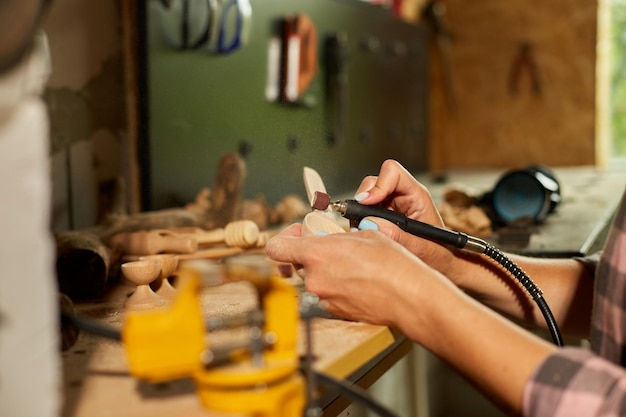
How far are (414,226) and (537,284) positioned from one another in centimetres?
21

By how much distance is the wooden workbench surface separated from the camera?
0.53m

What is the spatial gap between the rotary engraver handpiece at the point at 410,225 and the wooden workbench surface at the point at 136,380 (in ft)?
0.56

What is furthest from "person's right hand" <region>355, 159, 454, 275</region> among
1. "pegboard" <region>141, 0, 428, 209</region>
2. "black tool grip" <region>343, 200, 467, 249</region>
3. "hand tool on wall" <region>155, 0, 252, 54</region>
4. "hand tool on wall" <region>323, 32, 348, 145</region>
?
"hand tool on wall" <region>323, 32, 348, 145</region>

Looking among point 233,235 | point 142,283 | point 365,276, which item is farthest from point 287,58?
Result: point 365,276

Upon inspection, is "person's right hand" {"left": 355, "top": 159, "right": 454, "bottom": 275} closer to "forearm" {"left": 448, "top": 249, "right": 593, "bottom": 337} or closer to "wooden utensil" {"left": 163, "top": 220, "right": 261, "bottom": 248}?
"forearm" {"left": 448, "top": 249, "right": 593, "bottom": 337}

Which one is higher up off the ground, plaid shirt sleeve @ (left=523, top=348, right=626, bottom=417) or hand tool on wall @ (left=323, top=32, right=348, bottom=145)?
hand tool on wall @ (left=323, top=32, right=348, bottom=145)

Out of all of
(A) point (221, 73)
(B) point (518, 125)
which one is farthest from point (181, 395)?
(B) point (518, 125)

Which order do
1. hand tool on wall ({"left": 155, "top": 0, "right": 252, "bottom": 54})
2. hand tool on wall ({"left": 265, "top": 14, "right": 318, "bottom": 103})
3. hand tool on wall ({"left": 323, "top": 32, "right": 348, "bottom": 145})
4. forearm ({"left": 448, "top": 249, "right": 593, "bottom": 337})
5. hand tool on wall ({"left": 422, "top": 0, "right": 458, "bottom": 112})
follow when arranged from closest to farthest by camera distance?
forearm ({"left": 448, "top": 249, "right": 593, "bottom": 337}), hand tool on wall ({"left": 155, "top": 0, "right": 252, "bottom": 54}), hand tool on wall ({"left": 265, "top": 14, "right": 318, "bottom": 103}), hand tool on wall ({"left": 323, "top": 32, "right": 348, "bottom": 145}), hand tool on wall ({"left": 422, "top": 0, "right": 458, "bottom": 112})

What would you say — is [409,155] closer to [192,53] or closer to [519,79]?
[519,79]

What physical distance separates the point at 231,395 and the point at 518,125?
2788 mm

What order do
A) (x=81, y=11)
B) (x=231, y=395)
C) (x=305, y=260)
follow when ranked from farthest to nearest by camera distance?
1. (x=81, y=11)
2. (x=305, y=260)
3. (x=231, y=395)

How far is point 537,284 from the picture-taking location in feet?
3.12

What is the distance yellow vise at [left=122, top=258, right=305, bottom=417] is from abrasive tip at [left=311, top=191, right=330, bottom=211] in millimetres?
380

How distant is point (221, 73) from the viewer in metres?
1.67
